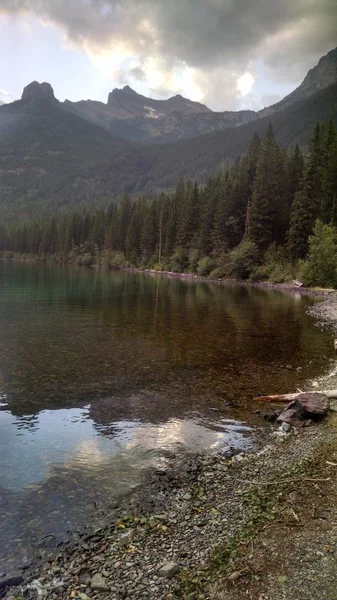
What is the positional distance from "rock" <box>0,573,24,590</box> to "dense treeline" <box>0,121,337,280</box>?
56671 millimetres

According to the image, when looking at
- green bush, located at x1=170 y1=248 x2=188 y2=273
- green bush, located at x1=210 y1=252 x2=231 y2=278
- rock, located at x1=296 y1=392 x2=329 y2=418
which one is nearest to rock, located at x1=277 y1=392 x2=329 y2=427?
rock, located at x1=296 y1=392 x2=329 y2=418

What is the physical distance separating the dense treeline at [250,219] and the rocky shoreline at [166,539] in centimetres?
5228

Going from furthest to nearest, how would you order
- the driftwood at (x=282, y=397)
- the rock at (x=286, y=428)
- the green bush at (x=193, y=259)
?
1. the green bush at (x=193, y=259)
2. the driftwood at (x=282, y=397)
3. the rock at (x=286, y=428)

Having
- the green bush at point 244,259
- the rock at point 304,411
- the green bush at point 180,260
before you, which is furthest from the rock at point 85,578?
the green bush at point 180,260

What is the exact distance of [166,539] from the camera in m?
6.89

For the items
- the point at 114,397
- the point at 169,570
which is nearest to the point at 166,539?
the point at 169,570

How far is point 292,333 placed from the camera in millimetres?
27312

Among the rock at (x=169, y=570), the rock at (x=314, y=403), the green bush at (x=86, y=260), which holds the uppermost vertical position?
the green bush at (x=86, y=260)

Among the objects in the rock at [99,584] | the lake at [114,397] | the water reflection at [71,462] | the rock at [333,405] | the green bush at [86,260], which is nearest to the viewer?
the rock at [99,584]

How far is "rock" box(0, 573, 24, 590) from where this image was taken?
5.97 meters

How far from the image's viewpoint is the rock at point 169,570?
19.3ft

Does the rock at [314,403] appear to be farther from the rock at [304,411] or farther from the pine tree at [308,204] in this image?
the pine tree at [308,204]

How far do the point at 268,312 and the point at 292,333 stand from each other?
10130 mm

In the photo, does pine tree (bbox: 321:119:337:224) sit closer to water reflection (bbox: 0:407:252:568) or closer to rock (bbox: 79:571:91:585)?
water reflection (bbox: 0:407:252:568)
